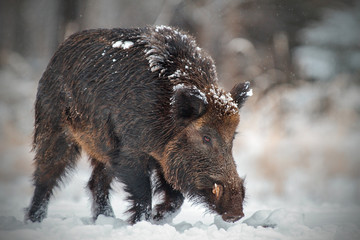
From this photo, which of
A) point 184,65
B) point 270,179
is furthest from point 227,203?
point 270,179

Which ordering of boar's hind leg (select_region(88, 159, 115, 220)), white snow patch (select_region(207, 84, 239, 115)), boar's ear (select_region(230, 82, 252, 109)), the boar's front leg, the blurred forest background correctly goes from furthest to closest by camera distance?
the blurred forest background, boar's hind leg (select_region(88, 159, 115, 220)), boar's ear (select_region(230, 82, 252, 109)), the boar's front leg, white snow patch (select_region(207, 84, 239, 115))

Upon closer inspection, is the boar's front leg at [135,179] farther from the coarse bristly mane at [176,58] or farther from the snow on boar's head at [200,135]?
the coarse bristly mane at [176,58]

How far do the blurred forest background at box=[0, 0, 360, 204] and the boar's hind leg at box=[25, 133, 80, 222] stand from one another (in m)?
3.19

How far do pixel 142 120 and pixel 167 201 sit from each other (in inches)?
38.4

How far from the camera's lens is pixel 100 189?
195 inches

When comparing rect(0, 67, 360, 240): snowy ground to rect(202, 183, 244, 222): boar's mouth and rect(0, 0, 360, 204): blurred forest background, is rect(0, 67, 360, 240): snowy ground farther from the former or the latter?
rect(202, 183, 244, 222): boar's mouth

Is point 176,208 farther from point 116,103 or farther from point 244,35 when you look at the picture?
point 244,35

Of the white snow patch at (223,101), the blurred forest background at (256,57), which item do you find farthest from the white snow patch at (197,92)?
the blurred forest background at (256,57)

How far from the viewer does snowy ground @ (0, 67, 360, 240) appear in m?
3.51

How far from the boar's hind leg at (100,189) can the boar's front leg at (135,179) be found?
76cm

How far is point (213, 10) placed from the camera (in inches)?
404

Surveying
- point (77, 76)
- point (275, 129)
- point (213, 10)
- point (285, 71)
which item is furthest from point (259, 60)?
point (77, 76)

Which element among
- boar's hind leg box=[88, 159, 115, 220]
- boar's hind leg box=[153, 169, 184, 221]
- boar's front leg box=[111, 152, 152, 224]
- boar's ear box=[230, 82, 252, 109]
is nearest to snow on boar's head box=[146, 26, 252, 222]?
boar's ear box=[230, 82, 252, 109]

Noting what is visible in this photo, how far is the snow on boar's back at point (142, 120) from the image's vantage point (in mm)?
3764
